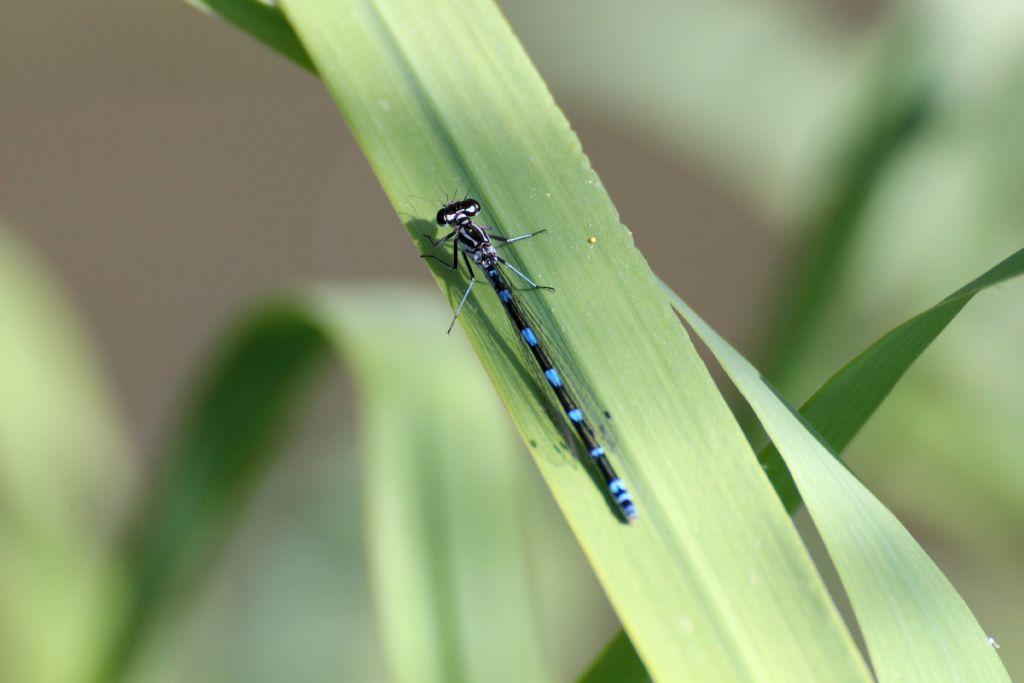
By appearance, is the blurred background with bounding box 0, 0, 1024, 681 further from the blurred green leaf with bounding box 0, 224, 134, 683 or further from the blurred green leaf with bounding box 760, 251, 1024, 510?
the blurred green leaf with bounding box 760, 251, 1024, 510

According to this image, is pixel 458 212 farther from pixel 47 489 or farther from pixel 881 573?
pixel 47 489

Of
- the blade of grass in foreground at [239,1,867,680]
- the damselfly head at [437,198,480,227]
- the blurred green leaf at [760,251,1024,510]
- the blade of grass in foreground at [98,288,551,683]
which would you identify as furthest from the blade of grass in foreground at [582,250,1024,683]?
the damselfly head at [437,198,480,227]

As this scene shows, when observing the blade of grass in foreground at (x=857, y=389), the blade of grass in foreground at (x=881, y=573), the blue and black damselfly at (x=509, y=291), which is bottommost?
the blade of grass in foreground at (x=881, y=573)

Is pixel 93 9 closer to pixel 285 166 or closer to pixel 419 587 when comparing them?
pixel 285 166

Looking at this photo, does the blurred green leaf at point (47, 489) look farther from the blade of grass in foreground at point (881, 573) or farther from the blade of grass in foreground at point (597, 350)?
the blade of grass in foreground at point (881, 573)

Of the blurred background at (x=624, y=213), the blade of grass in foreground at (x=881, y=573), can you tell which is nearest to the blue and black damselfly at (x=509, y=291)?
the blade of grass in foreground at (x=881, y=573)

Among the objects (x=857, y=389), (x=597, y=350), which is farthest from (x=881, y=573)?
(x=597, y=350)

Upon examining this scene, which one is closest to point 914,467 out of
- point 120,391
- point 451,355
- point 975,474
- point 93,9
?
point 975,474
